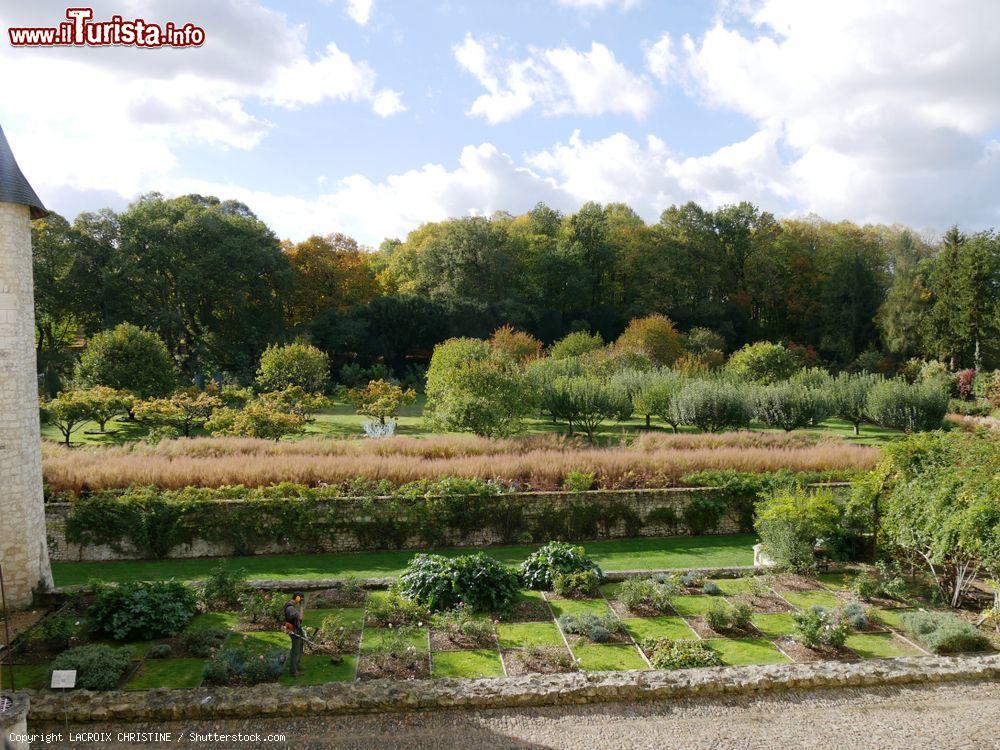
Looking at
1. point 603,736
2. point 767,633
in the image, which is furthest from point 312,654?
point 767,633

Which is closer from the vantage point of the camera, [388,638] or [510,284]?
[388,638]

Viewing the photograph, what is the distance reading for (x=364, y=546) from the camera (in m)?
11.9

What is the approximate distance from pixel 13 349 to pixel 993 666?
38.1 feet

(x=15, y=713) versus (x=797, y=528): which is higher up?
(x=15, y=713)

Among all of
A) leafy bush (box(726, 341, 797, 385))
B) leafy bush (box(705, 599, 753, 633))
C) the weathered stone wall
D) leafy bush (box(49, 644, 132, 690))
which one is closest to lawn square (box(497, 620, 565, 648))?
leafy bush (box(705, 599, 753, 633))

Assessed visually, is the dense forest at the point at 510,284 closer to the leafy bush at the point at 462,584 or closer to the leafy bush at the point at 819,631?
the leafy bush at the point at 462,584

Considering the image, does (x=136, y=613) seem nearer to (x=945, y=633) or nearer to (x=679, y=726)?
(x=679, y=726)

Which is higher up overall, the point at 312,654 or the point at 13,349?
the point at 13,349

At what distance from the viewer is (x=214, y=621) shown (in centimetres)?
845

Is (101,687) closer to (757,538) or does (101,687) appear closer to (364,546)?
(364,546)

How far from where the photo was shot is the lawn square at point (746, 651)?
7566 millimetres

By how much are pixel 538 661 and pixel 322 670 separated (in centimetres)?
223

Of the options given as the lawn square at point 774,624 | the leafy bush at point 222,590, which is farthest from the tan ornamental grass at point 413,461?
the lawn square at point 774,624

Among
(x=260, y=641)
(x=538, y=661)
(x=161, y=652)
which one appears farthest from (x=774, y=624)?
(x=161, y=652)
